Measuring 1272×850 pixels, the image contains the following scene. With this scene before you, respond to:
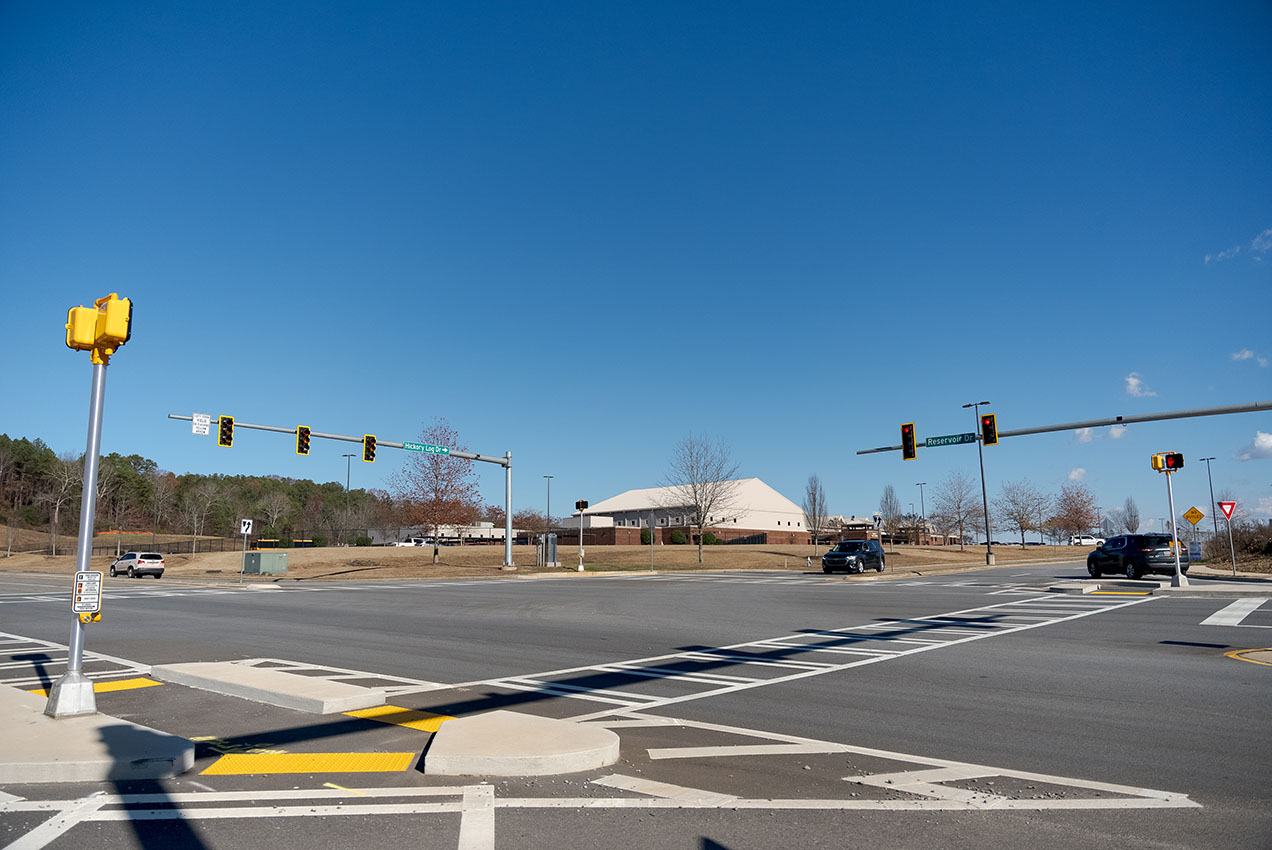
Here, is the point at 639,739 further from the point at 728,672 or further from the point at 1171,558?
the point at 1171,558

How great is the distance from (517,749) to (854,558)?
1488 inches

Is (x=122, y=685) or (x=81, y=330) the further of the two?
(x=122, y=685)

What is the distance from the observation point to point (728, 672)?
10953 millimetres

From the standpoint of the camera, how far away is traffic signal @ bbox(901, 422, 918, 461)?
26.2 meters

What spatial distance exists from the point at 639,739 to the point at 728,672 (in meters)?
4.03

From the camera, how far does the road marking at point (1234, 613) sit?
52.1ft

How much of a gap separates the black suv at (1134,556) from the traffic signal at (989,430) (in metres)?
10.6

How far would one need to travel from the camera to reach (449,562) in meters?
51.0

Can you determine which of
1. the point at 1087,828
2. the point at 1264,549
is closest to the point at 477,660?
the point at 1087,828

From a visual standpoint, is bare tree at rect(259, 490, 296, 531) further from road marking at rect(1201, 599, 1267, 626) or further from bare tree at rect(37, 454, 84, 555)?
road marking at rect(1201, 599, 1267, 626)

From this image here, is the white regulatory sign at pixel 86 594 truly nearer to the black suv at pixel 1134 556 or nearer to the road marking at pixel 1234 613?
the road marking at pixel 1234 613

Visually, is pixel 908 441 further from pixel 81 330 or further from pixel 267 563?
pixel 267 563

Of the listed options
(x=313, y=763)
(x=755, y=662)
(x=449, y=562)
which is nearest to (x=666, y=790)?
(x=313, y=763)

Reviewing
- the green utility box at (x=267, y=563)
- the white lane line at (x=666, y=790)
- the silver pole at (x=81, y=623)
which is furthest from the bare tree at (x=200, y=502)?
the white lane line at (x=666, y=790)
